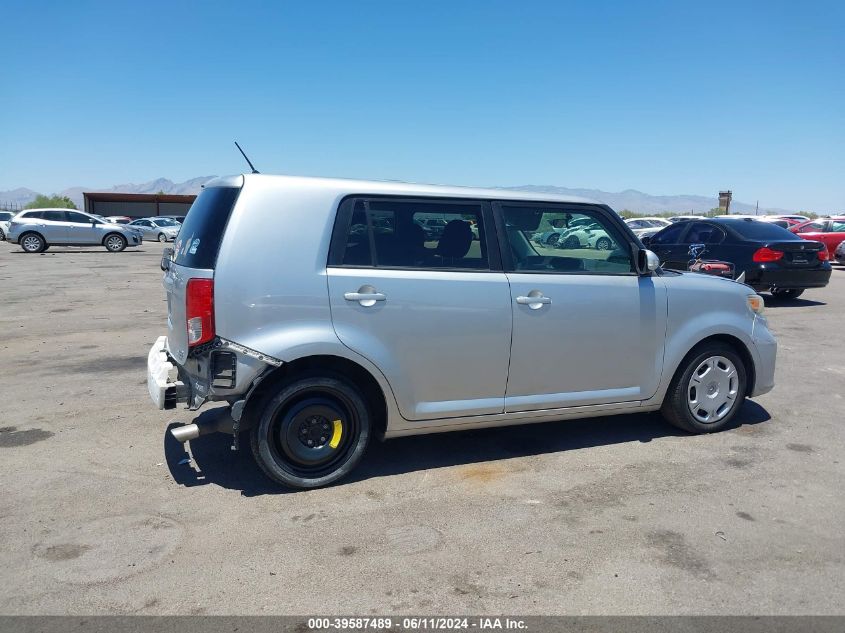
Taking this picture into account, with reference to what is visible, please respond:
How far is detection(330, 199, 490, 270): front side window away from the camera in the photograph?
4.24 metres

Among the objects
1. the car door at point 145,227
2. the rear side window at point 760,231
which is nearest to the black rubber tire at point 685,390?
the rear side window at point 760,231

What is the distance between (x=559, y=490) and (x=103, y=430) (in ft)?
11.4

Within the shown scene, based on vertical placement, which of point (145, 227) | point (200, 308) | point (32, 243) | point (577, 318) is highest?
point (200, 308)

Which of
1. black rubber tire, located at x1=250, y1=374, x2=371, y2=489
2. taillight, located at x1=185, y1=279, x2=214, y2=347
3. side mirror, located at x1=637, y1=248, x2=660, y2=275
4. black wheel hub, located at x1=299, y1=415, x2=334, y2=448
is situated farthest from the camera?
side mirror, located at x1=637, y1=248, x2=660, y2=275

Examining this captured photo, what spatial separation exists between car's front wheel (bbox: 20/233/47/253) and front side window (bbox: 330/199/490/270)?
82.5 ft

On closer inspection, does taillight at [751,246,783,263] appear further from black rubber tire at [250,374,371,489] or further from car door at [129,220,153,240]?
car door at [129,220,153,240]

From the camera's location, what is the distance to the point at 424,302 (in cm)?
427

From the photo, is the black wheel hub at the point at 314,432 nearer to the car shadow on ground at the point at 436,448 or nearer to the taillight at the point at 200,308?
the car shadow on ground at the point at 436,448

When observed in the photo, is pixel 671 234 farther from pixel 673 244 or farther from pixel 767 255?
pixel 767 255

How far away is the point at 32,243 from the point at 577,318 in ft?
84.5

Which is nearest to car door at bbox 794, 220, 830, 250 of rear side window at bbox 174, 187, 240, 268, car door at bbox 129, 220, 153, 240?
rear side window at bbox 174, 187, 240, 268

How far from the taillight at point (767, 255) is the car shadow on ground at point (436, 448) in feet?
23.2

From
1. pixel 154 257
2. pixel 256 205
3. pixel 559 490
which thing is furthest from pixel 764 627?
pixel 154 257

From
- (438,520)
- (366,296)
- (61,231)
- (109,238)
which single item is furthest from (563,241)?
(109,238)
